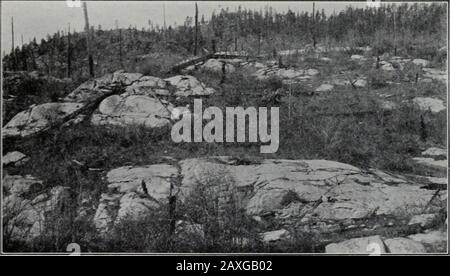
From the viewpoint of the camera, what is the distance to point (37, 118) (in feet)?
22.5

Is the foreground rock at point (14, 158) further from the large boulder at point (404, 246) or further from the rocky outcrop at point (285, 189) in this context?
the large boulder at point (404, 246)

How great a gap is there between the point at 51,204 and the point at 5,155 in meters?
1.21

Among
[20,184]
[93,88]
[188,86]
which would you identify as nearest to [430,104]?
[188,86]

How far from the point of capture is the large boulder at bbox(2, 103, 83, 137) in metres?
6.67

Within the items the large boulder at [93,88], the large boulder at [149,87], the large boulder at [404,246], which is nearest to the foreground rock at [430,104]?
the large boulder at [404,246]

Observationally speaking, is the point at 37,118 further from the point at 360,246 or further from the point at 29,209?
the point at 360,246

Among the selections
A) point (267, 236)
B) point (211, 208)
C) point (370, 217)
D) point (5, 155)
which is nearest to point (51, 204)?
point (5, 155)

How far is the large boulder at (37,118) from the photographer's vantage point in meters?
6.67

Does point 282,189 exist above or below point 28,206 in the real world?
above

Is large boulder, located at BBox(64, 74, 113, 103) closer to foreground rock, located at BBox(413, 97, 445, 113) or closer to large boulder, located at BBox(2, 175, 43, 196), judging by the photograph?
large boulder, located at BBox(2, 175, 43, 196)

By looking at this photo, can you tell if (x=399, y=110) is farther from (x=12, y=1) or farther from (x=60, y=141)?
(x=12, y=1)

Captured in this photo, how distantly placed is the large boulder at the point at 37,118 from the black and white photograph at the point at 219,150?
0.02 metres

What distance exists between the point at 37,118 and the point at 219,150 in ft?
10.6
